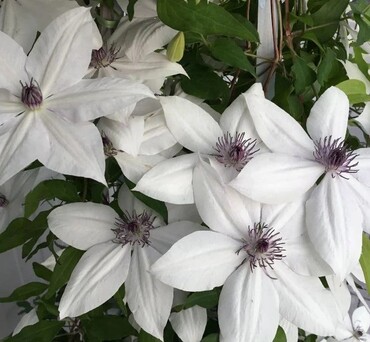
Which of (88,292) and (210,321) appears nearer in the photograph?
(88,292)

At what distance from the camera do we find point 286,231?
534 mm

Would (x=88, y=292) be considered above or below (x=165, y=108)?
below

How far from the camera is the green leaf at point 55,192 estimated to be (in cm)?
58

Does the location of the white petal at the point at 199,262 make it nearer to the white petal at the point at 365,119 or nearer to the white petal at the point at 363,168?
the white petal at the point at 363,168

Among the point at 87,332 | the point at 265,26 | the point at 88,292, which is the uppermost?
the point at 265,26

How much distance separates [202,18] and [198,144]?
129 millimetres

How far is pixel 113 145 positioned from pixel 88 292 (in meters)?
0.15

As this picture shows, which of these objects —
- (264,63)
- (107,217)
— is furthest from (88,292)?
(264,63)

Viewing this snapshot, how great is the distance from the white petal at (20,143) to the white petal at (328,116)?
28cm

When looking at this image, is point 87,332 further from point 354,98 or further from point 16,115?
point 354,98

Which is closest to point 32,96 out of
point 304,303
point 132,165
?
point 132,165

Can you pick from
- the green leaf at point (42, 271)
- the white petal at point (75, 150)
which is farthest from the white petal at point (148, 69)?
the green leaf at point (42, 271)

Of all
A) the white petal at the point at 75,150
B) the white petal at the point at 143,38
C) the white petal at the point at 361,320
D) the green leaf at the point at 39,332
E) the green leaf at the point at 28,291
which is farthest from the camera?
the white petal at the point at 361,320

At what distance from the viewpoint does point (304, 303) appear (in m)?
0.53
